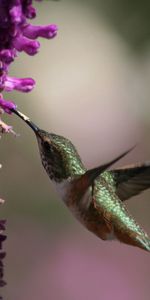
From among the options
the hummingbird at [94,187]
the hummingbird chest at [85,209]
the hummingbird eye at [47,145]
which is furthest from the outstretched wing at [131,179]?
the hummingbird eye at [47,145]

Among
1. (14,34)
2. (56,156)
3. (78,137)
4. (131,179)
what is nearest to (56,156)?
(56,156)

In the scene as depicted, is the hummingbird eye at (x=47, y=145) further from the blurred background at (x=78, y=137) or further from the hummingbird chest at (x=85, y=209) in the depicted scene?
the blurred background at (x=78, y=137)

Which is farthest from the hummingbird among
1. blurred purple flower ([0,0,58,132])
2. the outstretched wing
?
blurred purple flower ([0,0,58,132])

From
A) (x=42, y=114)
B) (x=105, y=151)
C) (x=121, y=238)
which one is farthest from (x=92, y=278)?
(x=121, y=238)

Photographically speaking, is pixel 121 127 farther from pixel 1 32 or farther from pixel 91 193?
pixel 1 32

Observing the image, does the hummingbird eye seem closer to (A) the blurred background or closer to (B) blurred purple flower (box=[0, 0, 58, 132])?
(B) blurred purple flower (box=[0, 0, 58, 132])

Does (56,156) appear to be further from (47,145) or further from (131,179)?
(131,179)
